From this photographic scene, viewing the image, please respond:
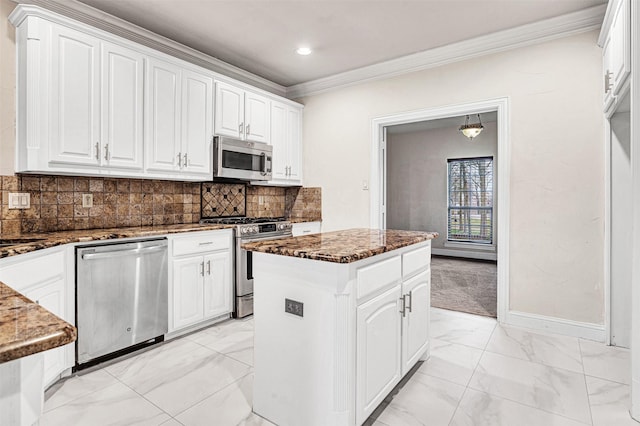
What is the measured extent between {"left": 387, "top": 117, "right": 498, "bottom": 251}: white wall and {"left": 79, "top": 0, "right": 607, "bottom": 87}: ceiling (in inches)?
148

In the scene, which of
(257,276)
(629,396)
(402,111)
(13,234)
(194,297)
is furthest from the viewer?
(402,111)

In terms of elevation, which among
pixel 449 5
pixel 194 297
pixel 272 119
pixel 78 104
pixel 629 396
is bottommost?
pixel 629 396

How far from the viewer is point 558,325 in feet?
10.2

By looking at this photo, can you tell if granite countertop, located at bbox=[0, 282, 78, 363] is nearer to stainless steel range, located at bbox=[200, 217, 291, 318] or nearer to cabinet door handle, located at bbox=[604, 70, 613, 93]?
stainless steel range, located at bbox=[200, 217, 291, 318]

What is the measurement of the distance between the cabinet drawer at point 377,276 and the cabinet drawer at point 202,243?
1.84 meters

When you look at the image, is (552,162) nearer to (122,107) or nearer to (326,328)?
(326,328)

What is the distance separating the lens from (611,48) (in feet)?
8.25

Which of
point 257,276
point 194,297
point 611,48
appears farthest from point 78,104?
point 611,48

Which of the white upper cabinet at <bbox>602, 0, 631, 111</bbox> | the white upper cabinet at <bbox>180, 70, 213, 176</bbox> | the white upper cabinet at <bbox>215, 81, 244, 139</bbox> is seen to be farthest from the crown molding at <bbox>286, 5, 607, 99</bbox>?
the white upper cabinet at <bbox>180, 70, 213, 176</bbox>

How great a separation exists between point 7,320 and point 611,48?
3.51m

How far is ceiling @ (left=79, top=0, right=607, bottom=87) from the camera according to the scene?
2830 mm

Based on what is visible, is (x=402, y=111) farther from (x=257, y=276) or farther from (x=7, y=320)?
(x=7, y=320)

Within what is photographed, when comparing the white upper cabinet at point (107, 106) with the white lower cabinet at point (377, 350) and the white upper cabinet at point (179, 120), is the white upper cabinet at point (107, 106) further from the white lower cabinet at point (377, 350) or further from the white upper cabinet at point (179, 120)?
the white lower cabinet at point (377, 350)

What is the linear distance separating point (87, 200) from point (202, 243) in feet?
3.23
